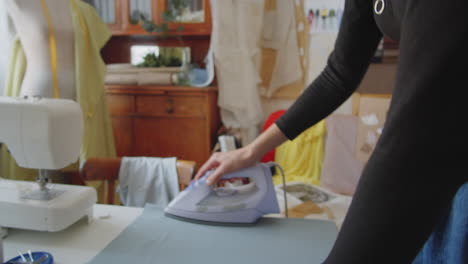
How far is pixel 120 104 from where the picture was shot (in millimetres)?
2365

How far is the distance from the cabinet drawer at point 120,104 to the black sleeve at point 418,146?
2182 mm

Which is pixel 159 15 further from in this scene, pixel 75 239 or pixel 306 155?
pixel 75 239

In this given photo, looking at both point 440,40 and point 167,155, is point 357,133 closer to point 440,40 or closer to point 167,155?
point 167,155

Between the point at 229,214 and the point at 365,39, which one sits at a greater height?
the point at 365,39

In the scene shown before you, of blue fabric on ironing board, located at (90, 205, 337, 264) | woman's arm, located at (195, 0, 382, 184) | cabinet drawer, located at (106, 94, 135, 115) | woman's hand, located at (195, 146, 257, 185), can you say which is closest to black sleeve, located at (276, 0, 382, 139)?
woman's arm, located at (195, 0, 382, 184)

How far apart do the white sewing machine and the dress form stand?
2.73 feet

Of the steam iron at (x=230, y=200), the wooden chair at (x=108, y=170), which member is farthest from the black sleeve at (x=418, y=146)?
the wooden chair at (x=108, y=170)

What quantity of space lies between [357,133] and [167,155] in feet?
4.11

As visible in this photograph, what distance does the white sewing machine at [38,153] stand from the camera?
0.76 metres

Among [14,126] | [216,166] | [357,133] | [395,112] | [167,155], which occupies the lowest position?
[167,155]

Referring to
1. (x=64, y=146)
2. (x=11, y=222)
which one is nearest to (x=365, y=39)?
(x=64, y=146)

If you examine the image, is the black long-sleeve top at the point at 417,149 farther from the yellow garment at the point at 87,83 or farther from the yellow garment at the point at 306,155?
the yellow garment at the point at 306,155

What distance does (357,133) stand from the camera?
2219 mm

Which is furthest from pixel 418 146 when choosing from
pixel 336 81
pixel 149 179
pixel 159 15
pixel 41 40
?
pixel 159 15
